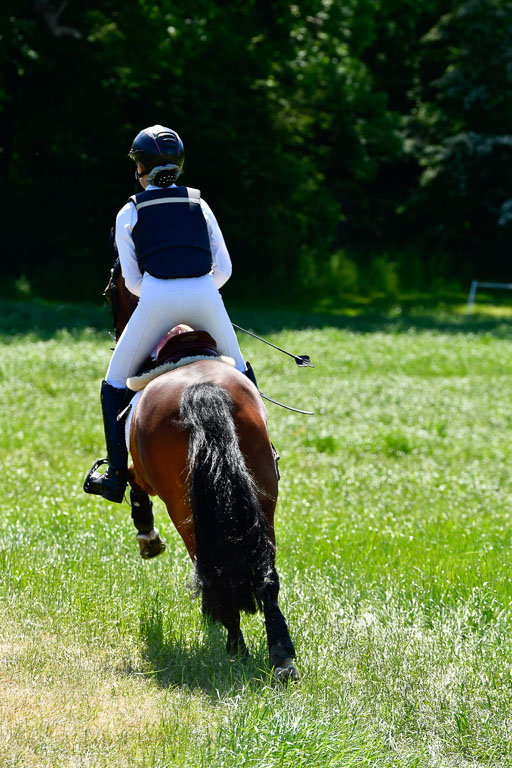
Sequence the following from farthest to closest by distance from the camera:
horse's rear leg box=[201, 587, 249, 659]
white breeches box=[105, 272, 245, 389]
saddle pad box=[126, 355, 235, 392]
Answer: white breeches box=[105, 272, 245, 389], saddle pad box=[126, 355, 235, 392], horse's rear leg box=[201, 587, 249, 659]

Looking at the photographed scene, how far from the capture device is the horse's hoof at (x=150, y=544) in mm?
6227

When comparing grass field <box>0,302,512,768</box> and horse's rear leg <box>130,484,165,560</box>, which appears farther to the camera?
horse's rear leg <box>130,484,165,560</box>

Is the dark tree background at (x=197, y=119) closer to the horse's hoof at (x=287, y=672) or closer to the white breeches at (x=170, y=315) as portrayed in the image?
the white breeches at (x=170, y=315)

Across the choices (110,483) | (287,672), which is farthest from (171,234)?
(287,672)

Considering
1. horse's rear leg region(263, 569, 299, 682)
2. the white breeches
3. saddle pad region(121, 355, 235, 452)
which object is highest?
the white breeches

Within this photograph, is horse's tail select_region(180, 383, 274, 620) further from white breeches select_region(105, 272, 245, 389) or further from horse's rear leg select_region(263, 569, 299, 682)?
white breeches select_region(105, 272, 245, 389)

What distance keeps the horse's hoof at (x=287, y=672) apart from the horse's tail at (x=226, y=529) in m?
0.29

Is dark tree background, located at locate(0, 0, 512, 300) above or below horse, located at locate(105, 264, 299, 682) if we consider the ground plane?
above

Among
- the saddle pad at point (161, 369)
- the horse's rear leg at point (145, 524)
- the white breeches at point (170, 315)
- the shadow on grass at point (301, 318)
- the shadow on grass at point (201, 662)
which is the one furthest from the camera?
the shadow on grass at point (301, 318)


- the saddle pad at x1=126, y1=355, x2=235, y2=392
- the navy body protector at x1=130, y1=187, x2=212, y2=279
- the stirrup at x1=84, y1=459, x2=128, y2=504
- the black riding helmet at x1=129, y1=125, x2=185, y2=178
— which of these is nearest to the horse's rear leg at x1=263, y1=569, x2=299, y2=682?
the saddle pad at x1=126, y1=355, x2=235, y2=392

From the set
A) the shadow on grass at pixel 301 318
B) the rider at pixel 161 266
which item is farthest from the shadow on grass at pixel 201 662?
the shadow on grass at pixel 301 318

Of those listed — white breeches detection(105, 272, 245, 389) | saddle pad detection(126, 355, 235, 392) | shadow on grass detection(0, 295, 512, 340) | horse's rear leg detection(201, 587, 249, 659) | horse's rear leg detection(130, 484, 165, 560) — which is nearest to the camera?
horse's rear leg detection(201, 587, 249, 659)

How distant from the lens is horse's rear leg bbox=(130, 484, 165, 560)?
20.2 ft

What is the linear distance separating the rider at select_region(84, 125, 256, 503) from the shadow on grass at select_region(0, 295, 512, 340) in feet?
48.4
